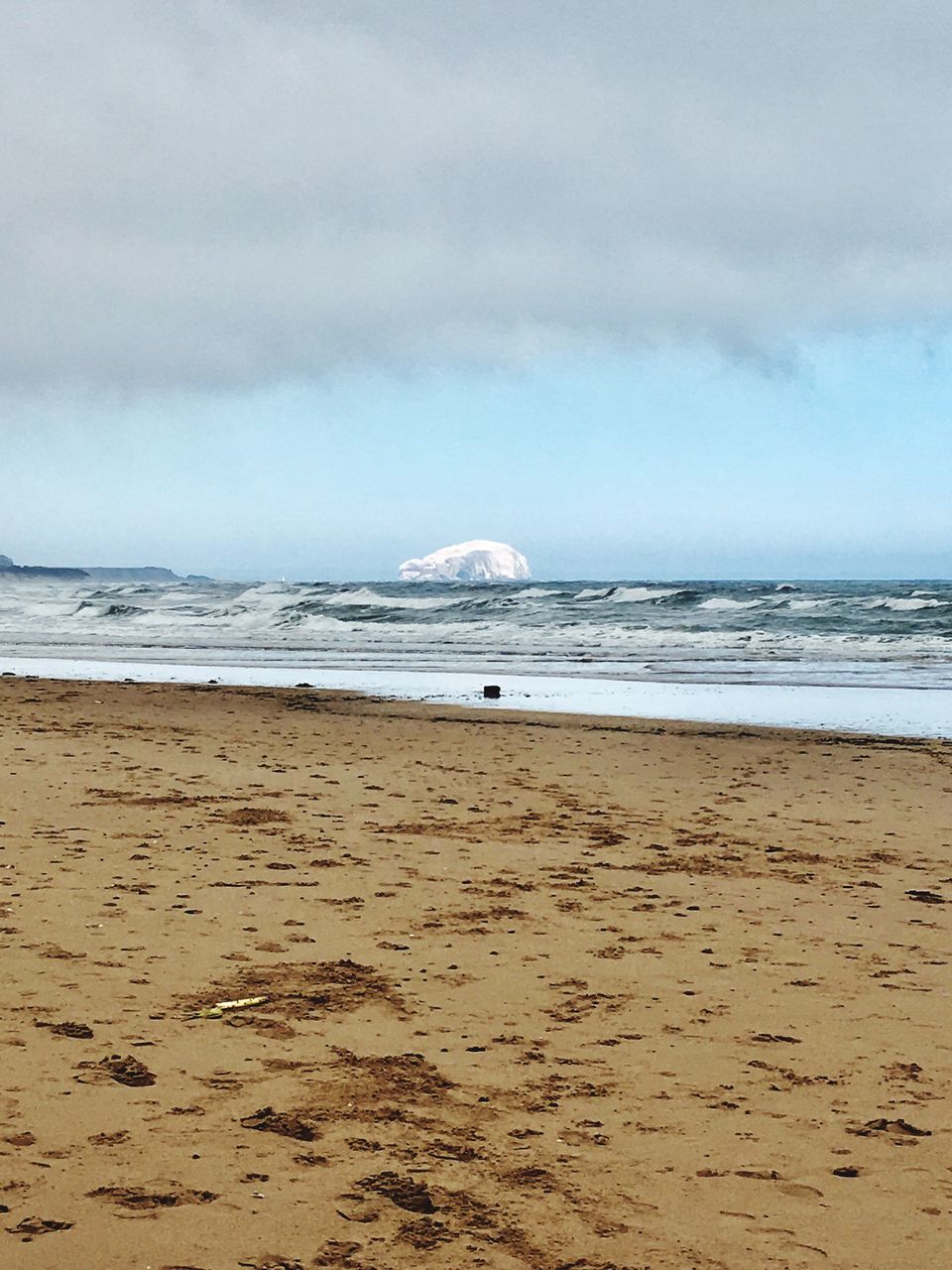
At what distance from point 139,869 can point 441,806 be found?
2830 millimetres

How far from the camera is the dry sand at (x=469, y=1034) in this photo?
9.41 feet

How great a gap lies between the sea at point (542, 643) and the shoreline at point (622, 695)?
3.2 inches

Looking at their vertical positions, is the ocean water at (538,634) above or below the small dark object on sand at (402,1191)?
above

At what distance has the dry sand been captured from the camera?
2.87 m

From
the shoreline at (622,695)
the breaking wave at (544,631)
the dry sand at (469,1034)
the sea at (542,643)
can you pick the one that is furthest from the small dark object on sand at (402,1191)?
the breaking wave at (544,631)

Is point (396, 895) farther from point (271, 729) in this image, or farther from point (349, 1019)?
point (271, 729)

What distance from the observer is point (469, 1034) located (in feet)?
13.6

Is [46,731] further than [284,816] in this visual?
Yes

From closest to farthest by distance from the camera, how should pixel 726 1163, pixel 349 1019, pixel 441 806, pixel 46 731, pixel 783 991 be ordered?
pixel 726 1163 → pixel 349 1019 → pixel 783 991 → pixel 441 806 → pixel 46 731

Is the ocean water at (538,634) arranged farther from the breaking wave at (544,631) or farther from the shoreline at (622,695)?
the shoreline at (622,695)

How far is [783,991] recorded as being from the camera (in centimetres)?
471

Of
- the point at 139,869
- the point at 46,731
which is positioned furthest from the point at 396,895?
the point at 46,731

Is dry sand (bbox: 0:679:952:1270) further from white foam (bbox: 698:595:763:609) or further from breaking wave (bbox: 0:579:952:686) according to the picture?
white foam (bbox: 698:595:763:609)

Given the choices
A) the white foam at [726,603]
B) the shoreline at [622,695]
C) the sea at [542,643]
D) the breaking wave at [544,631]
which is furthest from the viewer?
the white foam at [726,603]
